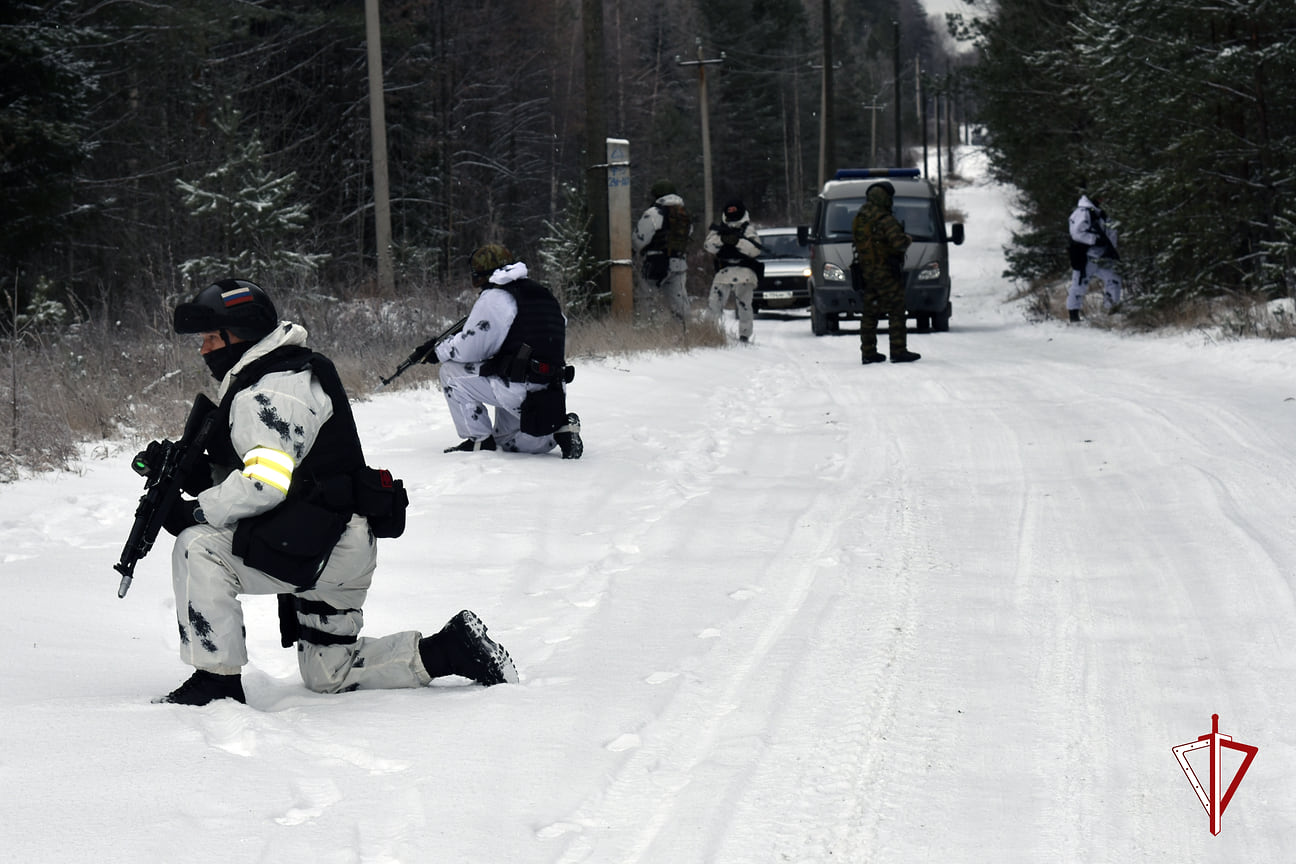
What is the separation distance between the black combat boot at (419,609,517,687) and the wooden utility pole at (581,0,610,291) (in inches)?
528

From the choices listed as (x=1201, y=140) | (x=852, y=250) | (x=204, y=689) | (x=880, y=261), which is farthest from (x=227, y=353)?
(x=852, y=250)

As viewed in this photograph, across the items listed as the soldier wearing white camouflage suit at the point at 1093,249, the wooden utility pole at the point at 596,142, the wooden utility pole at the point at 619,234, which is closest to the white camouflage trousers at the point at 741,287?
the wooden utility pole at the point at 619,234

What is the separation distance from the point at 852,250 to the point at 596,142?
408cm

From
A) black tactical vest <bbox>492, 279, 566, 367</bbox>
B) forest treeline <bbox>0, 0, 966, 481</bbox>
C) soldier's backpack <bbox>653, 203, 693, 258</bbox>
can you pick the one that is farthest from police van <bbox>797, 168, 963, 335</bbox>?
black tactical vest <bbox>492, 279, 566, 367</bbox>

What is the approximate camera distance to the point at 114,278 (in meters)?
22.7

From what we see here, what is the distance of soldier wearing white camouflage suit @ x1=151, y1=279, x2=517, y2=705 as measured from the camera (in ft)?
13.5

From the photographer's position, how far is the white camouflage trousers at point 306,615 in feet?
13.9

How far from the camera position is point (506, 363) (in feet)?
29.3

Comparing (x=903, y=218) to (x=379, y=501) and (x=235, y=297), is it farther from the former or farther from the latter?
(x=235, y=297)

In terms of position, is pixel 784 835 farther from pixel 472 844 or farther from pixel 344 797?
pixel 344 797

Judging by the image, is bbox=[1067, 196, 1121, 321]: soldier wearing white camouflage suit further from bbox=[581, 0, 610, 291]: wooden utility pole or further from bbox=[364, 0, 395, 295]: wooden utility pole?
bbox=[364, 0, 395, 295]: wooden utility pole

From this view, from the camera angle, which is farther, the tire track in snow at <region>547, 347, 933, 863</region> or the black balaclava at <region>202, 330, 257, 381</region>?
the black balaclava at <region>202, 330, 257, 381</region>

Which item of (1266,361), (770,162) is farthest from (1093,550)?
(770,162)

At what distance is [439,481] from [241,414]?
4.22 m
